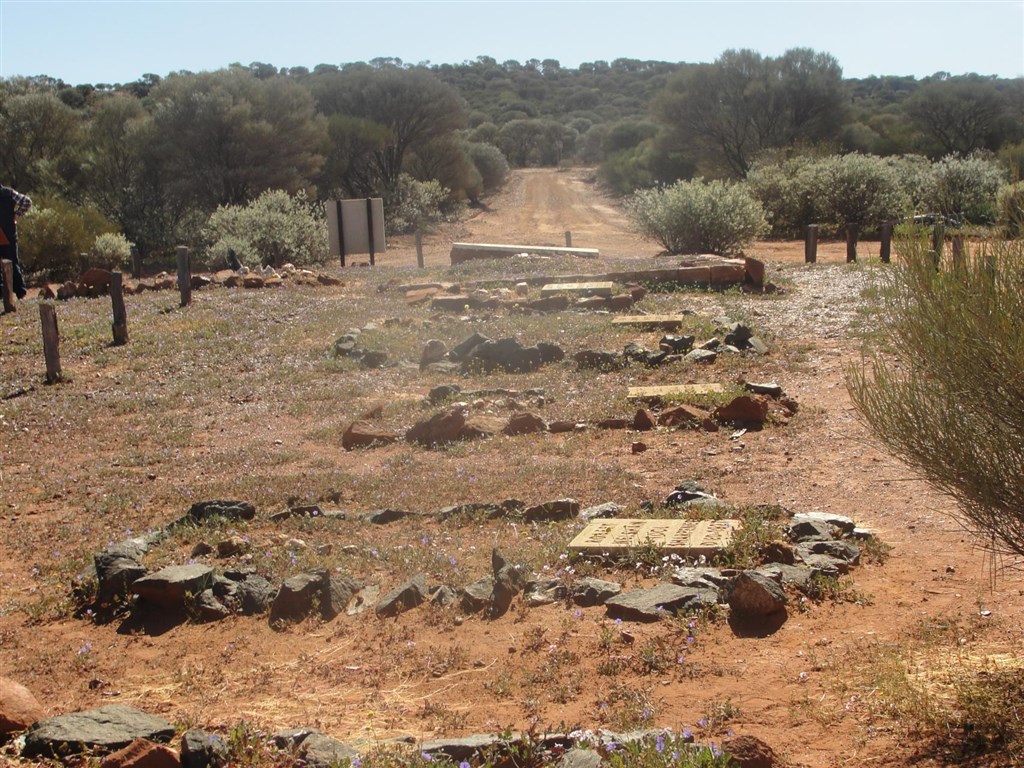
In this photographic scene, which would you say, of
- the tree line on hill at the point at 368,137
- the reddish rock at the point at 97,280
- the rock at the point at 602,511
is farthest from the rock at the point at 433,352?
the tree line on hill at the point at 368,137

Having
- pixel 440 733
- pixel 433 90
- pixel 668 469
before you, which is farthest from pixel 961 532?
pixel 433 90

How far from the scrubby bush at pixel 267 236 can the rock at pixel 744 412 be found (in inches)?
655

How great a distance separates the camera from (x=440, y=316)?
15234 mm

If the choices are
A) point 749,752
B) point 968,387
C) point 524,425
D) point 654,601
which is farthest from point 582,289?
point 749,752

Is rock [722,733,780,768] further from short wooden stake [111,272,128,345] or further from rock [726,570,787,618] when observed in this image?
short wooden stake [111,272,128,345]

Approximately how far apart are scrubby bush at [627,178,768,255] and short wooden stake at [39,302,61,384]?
1325 centimetres

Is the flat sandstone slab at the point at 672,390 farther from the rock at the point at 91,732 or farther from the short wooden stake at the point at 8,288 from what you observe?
the short wooden stake at the point at 8,288

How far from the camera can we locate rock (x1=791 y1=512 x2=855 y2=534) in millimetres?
6105

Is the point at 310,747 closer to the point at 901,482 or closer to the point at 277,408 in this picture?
the point at 901,482

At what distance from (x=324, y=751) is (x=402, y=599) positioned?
5.44 feet

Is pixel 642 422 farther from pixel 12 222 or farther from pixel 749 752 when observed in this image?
pixel 12 222

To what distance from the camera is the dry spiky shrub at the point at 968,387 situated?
382 centimetres

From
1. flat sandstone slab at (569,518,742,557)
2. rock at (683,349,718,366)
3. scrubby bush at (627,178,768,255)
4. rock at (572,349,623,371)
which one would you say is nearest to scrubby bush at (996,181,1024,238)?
flat sandstone slab at (569,518,742,557)

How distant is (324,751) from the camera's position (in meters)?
3.92
